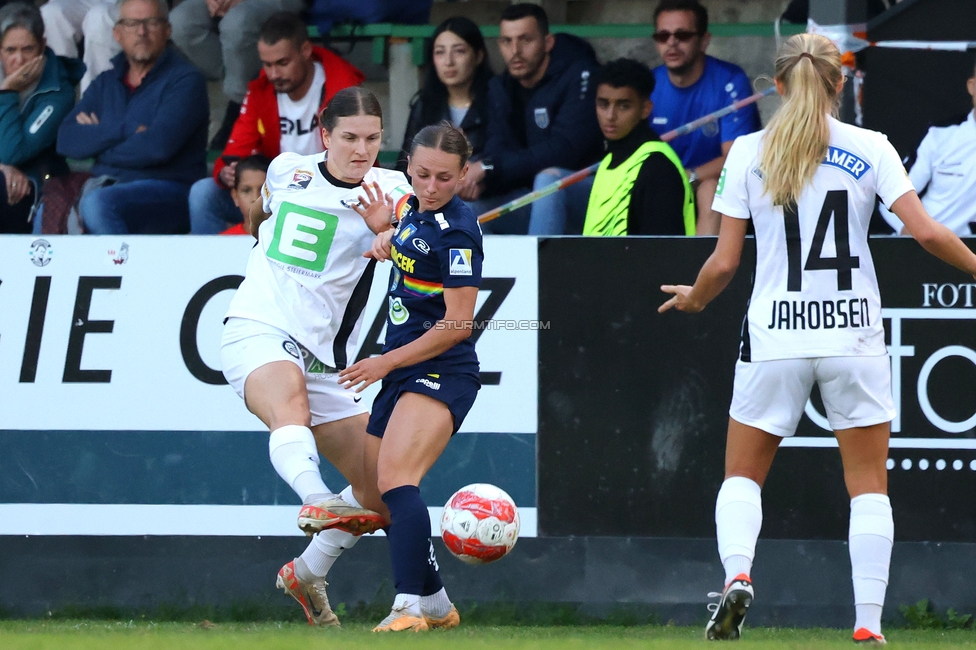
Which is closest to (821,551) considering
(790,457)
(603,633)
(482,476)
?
(790,457)

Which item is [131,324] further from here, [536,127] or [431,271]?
[536,127]

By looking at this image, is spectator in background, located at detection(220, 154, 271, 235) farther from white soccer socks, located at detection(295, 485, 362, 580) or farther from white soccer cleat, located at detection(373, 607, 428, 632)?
white soccer cleat, located at detection(373, 607, 428, 632)

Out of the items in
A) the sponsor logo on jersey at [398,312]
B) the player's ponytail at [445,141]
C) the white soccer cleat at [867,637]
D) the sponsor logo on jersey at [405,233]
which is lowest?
the white soccer cleat at [867,637]

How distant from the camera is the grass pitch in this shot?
171 inches

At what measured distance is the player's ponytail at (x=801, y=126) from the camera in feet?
15.0

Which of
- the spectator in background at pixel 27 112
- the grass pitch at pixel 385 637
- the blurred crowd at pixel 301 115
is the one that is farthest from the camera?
the spectator in background at pixel 27 112

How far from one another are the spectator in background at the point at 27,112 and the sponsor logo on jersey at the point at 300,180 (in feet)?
12.2

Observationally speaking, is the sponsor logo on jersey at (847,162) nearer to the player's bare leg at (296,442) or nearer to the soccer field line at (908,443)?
the player's bare leg at (296,442)

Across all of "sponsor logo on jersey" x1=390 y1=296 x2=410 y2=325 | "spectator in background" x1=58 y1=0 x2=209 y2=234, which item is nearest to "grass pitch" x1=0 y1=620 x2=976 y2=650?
"sponsor logo on jersey" x1=390 y1=296 x2=410 y2=325

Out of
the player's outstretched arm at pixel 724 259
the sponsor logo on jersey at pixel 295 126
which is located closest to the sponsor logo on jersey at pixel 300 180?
the player's outstretched arm at pixel 724 259

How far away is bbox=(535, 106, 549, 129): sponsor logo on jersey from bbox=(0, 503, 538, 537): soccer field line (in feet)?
9.01

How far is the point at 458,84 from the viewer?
26.7 feet

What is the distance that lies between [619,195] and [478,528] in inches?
100

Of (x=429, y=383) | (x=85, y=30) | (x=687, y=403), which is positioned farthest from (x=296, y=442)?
(x=85, y=30)
